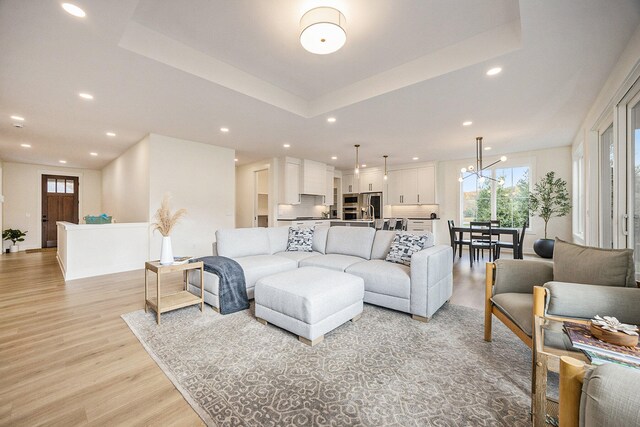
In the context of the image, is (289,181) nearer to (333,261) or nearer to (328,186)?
(328,186)

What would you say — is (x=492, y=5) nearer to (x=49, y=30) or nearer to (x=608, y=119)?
(x=608, y=119)

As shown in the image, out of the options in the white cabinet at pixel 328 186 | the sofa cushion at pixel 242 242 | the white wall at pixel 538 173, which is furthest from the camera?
the white cabinet at pixel 328 186

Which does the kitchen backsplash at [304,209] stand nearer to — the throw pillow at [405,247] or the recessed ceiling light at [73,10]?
the throw pillow at [405,247]

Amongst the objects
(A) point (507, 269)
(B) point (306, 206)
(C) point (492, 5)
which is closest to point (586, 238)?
(A) point (507, 269)

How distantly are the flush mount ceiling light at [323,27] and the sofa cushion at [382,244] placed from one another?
7.65 ft

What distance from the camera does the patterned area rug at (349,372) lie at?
1.43 meters

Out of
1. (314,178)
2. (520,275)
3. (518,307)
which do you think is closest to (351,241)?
(520,275)

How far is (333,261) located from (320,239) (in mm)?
827

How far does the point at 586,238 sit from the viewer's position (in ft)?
14.0

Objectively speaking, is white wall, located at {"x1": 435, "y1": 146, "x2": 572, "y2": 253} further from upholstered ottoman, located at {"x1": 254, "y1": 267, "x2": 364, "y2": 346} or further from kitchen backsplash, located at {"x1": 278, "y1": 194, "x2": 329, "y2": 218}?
upholstered ottoman, located at {"x1": 254, "y1": 267, "x2": 364, "y2": 346}

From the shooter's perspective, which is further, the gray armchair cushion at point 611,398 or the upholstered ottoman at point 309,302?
the upholstered ottoman at point 309,302

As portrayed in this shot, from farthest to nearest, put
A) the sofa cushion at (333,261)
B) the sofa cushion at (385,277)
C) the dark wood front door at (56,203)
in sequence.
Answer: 1. the dark wood front door at (56,203)
2. the sofa cushion at (333,261)
3. the sofa cushion at (385,277)

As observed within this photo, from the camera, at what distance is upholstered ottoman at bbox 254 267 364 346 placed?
2168 millimetres

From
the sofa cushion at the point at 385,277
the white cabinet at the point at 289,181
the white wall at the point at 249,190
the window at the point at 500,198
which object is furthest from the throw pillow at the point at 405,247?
the window at the point at 500,198
